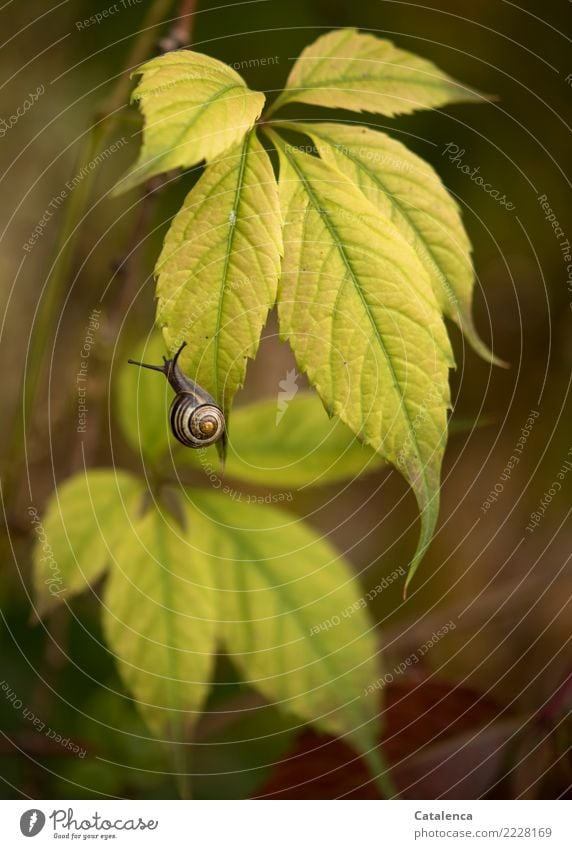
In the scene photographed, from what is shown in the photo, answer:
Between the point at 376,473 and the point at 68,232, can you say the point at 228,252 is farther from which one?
the point at 376,473

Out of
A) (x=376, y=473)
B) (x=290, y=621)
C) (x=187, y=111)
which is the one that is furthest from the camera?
(x=376, y=473)

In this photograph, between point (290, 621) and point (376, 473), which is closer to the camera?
point (290, 621)

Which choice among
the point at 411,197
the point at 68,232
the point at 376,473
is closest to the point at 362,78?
the point at 411,197
